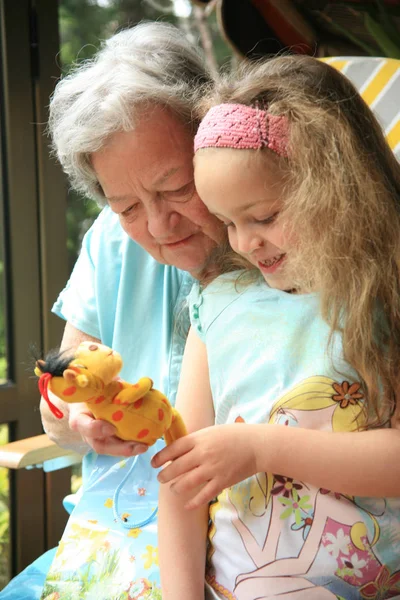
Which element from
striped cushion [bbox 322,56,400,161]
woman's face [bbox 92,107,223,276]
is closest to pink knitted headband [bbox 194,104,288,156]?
woman's face [bbox 92,107,223,276]

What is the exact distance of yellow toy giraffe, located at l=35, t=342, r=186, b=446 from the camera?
1.01 meters

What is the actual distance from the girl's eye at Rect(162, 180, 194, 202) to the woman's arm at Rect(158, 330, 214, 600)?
1.11 feet

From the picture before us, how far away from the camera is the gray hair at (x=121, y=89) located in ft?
4.75

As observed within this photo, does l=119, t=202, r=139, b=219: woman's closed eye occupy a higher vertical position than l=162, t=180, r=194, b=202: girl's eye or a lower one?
lower

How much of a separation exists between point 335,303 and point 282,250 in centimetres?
11

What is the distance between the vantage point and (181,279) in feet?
5.81

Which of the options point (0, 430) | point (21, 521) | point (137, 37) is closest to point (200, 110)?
point (137, 37)

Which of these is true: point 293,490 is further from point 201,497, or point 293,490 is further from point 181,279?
point 181,279

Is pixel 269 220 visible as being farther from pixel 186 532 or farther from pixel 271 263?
pixel 186 532

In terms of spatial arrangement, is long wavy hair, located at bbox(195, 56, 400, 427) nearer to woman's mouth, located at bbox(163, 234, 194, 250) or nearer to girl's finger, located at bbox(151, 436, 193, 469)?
girl's finger, located at bbox(151, 436, 193, 469)

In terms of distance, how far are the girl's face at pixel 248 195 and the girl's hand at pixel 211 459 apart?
0.28 meters

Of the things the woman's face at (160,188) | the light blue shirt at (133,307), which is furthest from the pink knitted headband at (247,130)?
the light blue shirt at (133,307)

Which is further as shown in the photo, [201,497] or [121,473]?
[121,473]

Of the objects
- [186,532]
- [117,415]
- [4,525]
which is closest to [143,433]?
[117,415]
